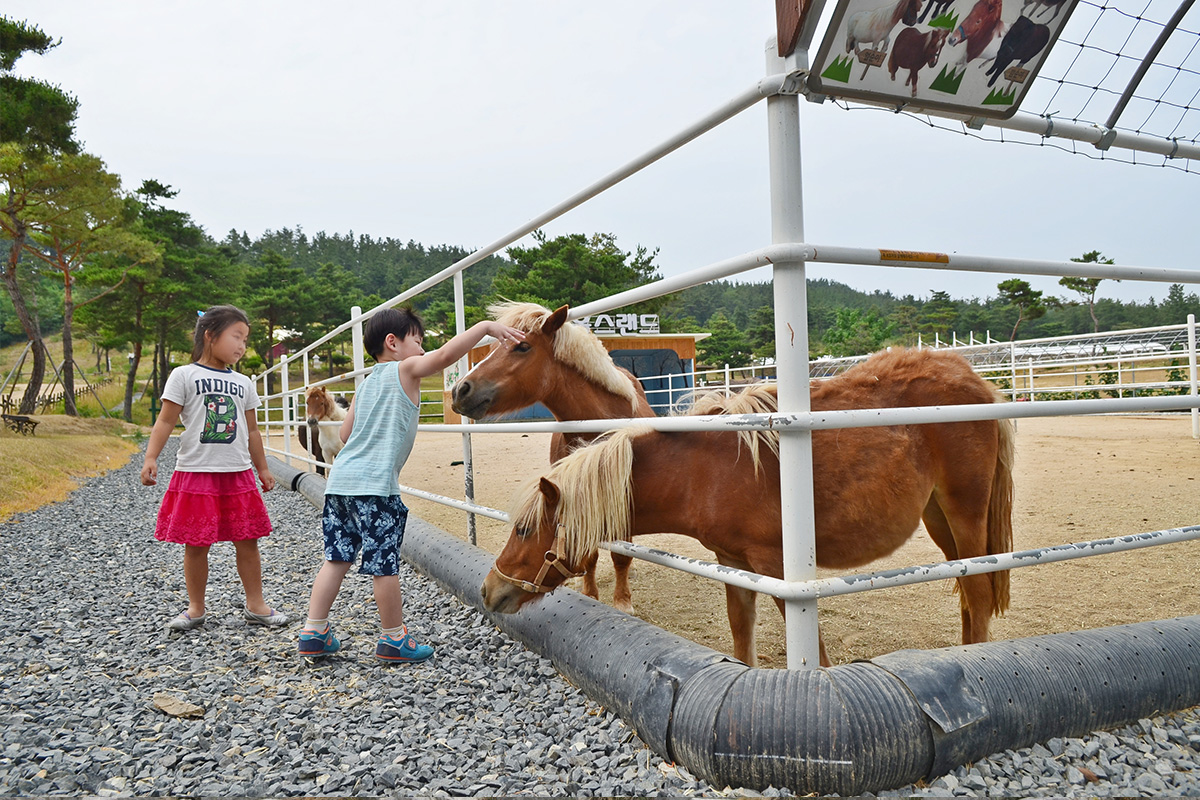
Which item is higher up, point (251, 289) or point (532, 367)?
point (251, 289)

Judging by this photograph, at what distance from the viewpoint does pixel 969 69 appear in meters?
1.78

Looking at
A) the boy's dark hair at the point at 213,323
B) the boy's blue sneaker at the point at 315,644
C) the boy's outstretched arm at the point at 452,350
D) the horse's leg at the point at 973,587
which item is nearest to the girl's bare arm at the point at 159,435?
the boy's dark hair at the point at 213,323

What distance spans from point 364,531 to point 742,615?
52.7 inches

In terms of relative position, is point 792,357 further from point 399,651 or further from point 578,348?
point 399,651

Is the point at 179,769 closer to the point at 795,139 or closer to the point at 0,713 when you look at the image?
the point at 0,713

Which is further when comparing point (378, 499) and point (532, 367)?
point (532, 367)

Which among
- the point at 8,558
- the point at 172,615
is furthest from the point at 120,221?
the point at 172,615

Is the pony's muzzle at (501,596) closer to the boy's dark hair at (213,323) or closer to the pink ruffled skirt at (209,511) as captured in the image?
the pink ruffled skirt at (209,511)

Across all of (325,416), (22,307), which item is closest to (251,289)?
(22,307)

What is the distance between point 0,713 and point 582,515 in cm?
176

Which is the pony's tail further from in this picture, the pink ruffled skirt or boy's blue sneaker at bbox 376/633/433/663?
the pink ruffled skirt

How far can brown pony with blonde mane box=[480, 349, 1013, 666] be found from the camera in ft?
6.50

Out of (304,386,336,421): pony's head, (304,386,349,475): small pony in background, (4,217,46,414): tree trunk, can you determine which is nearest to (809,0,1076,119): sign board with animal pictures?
(304,386,349,475): small pony in background

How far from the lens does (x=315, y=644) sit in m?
2.43
